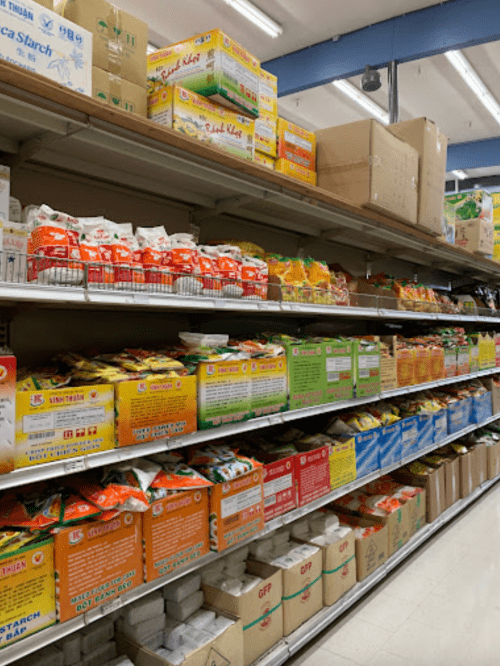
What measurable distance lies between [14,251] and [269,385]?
1.07m

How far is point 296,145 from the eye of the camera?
2.52 m

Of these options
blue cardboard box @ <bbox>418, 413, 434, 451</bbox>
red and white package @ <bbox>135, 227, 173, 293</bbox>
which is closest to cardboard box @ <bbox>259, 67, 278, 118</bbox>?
red and white package @ <bbox>135, 227, 173, 293</bbox>

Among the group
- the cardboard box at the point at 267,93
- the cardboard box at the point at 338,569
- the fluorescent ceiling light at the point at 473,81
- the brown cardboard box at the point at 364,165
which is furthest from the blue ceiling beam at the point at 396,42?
the cardboard box at the point at 338,569

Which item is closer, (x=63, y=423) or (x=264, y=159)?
(x=63, y=423)

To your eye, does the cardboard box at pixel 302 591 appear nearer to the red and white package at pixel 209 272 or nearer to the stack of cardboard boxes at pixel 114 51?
the red and white package at pixel 209 272

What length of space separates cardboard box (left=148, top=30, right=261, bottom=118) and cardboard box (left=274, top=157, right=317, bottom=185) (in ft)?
1.49

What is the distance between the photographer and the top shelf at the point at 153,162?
140 cm

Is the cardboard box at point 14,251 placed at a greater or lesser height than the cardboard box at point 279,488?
greater

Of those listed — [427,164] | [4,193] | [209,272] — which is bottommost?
[209,272]

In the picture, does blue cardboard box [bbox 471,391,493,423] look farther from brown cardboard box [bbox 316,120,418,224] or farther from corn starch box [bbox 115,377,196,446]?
corn starch box [bbox 115,377,196,446]

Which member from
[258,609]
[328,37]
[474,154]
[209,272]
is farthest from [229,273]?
[474,154]

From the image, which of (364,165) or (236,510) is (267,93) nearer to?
(364,165)

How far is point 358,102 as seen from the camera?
6.71m

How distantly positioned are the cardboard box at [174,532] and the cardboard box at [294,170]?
1441 mm
